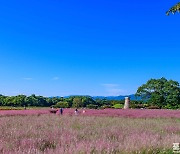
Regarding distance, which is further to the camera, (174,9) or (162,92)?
(162,92)

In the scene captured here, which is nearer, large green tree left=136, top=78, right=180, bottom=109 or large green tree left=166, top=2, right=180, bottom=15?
large green tree left=166, top=2, right=180, bottom=15

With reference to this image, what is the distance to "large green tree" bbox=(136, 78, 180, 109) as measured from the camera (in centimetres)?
6238

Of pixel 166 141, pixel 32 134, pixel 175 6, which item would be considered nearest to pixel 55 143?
pixel 32 134

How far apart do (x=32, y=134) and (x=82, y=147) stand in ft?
10.5

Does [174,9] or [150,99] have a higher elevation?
[174,9]

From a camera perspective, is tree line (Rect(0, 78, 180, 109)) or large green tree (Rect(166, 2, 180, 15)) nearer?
large green tree (Rect(166, 2, 180, 15))

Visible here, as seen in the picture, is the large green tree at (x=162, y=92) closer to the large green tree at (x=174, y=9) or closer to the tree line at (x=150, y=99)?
the tree line at (x=150, y=99)

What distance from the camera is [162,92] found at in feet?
219

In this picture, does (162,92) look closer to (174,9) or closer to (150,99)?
(150,99)

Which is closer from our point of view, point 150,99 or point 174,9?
point 174,9

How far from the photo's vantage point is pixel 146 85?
233ft

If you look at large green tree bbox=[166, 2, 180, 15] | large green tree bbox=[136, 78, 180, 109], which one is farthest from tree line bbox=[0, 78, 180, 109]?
large green tree bbox=[166, 2, 180, 15]

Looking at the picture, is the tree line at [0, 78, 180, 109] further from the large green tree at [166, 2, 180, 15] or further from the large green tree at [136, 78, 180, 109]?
the large green tree at [166, 2, 180, 15]

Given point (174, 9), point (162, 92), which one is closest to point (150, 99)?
point (162, 92)
